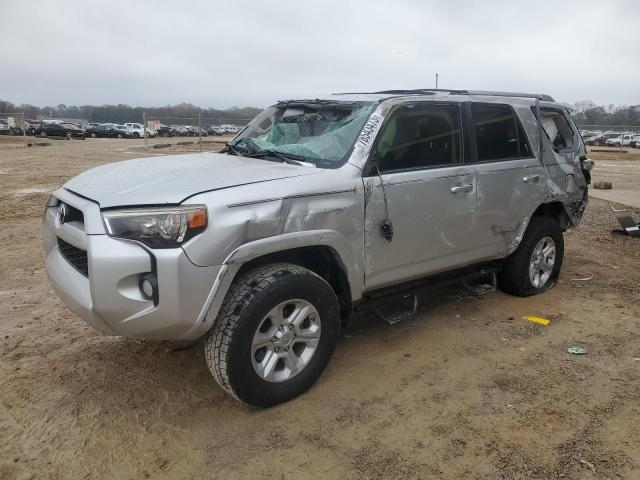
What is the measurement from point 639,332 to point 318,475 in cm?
325

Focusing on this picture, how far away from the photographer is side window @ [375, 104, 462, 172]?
377cm

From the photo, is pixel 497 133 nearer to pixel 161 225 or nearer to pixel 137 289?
pixel 161 225

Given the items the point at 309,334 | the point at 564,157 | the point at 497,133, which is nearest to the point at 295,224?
the point at 309,334

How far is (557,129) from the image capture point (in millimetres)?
5480

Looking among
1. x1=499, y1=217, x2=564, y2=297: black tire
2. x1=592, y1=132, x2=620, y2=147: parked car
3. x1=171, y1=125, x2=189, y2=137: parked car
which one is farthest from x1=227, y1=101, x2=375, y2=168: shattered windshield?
x1=592, y1=132, x2=620, y2=147: parked car

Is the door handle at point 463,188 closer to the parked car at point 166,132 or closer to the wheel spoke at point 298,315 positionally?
the wheel spoke at point 298,315

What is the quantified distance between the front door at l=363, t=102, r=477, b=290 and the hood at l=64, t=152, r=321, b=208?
0.55 meters

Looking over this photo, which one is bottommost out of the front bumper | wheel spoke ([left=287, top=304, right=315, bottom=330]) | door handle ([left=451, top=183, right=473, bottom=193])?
wheel spoke ([left=287, top=304, right=315, bottom=330])

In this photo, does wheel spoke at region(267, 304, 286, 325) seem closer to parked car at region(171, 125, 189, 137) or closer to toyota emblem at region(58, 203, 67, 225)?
toyota emblem at region(58, 203, 67, 225)

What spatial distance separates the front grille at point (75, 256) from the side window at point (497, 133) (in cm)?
305

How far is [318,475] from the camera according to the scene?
2.71 meters

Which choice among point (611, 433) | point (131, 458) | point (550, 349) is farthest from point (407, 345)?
point (131, 458)

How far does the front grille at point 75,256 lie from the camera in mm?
3057

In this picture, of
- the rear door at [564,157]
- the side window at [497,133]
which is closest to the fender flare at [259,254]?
the side window at [497,133]
